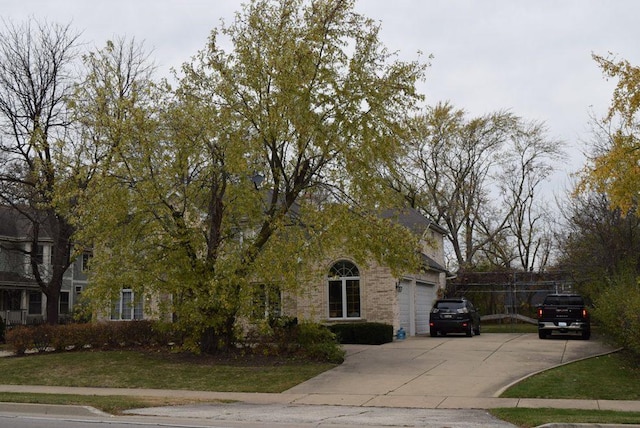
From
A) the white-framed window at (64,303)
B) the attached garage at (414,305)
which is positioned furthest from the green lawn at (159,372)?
the white-framed window at (64,303)

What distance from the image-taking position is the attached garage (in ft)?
93.2

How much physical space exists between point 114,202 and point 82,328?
7047 mm

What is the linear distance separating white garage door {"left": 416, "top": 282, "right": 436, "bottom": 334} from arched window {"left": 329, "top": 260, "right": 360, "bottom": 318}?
4.64 metres

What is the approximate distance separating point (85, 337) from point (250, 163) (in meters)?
9.38

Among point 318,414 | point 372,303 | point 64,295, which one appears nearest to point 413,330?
point 372,303

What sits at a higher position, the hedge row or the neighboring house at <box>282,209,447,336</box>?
the neighboring house at <box>282,209,447,336</box>

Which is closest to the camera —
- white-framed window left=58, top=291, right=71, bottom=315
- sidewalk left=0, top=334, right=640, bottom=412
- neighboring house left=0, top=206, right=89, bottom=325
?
sidewalk left=0, top=334, right=640, bottom=412

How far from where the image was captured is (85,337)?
23.1 m

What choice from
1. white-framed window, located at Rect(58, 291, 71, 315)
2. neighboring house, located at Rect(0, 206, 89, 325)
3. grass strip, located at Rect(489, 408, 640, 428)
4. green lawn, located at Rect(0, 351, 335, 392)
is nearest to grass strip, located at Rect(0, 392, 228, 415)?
green lawn, located at Rect(0, 351, 335, 392)

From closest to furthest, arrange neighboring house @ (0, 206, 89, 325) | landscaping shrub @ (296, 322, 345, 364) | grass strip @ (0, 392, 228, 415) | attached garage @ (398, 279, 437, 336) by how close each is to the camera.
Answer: grass strip @ (0, 392, 228, 415)
landscaping shrub @ (296, 322, 345, 364)
attached garage @ (398, 279, 437, 336)
neighboring house @ (0, 206, 89, 325)

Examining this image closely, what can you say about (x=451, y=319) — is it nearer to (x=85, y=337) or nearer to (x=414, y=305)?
(x=414, y=305)

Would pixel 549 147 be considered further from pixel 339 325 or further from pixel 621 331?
pixel 621 331

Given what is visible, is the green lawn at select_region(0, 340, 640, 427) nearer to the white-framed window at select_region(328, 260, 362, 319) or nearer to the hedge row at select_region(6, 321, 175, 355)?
the hedge row at select_region(6, 321, 175, 355)

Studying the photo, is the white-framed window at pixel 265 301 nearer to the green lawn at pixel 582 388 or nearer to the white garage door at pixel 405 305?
the green lawn at pixel 582 388
